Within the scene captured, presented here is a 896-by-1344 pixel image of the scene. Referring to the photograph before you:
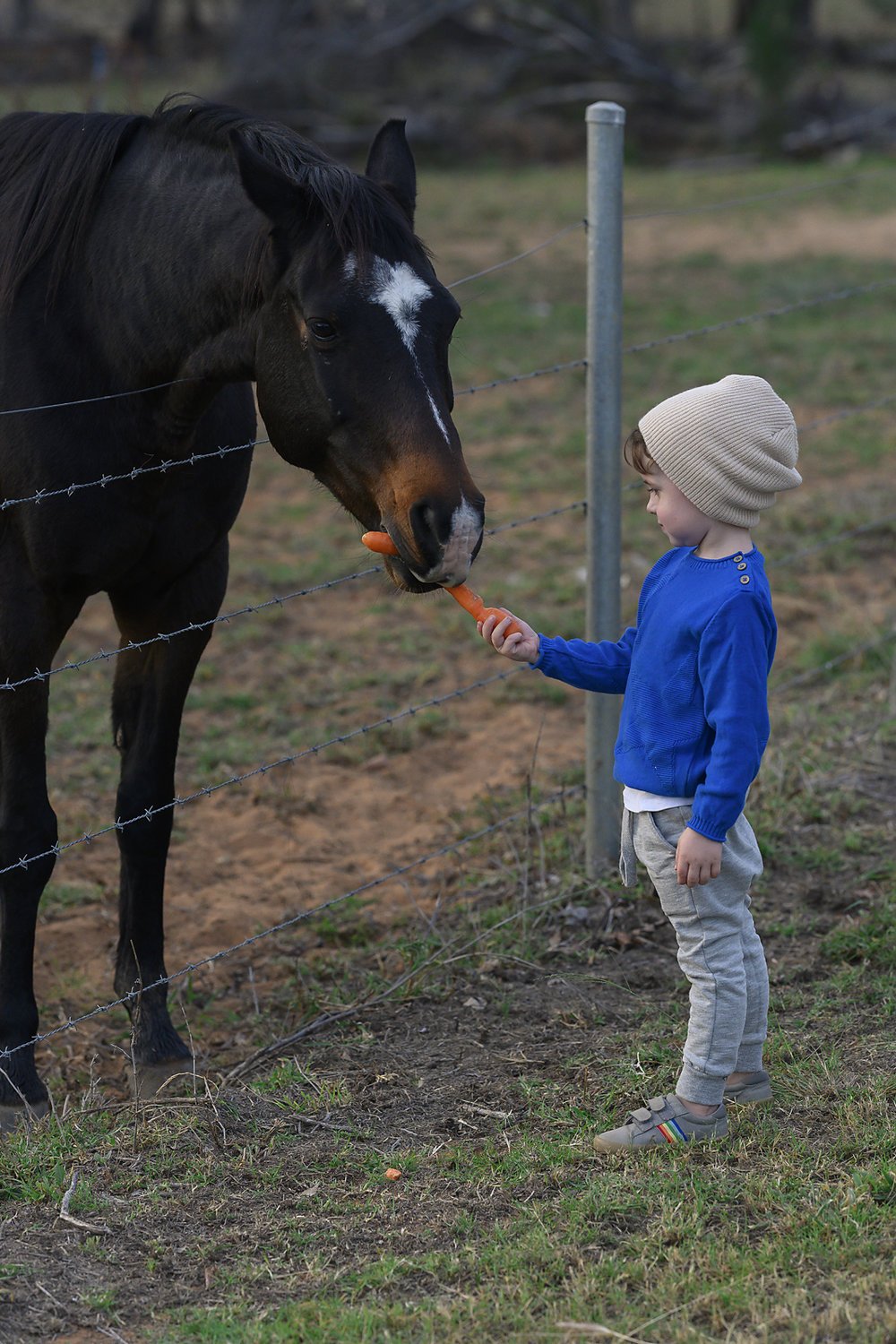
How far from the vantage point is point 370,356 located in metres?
2.53

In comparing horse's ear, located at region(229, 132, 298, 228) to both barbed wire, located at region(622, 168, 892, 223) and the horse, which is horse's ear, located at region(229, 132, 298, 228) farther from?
barbed wire, located at region(622, 168, 892, 223)

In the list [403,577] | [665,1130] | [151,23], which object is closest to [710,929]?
[665,1130]

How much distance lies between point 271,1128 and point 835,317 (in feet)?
30.3

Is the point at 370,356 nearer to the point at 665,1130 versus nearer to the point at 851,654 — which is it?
the point at 665,1130

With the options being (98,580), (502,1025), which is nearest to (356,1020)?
(502,1025)

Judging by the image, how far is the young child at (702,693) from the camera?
2.41 m

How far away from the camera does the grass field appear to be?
7.54 feet

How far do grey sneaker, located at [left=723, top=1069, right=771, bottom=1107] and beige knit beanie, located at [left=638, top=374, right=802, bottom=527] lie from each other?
1.22 m

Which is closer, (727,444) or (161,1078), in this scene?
(727,444)

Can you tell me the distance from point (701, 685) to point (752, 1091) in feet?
3.08

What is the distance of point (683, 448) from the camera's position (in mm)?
2414

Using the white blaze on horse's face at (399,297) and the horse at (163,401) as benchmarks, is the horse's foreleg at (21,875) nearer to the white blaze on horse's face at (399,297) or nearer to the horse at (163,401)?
the horse at (163,401)

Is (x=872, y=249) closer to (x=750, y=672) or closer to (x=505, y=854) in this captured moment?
(x=505, y=854)

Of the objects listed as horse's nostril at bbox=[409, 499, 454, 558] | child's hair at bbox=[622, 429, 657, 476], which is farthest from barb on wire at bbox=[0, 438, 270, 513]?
child's hair at bbox=[622, 429, 657, 476]
